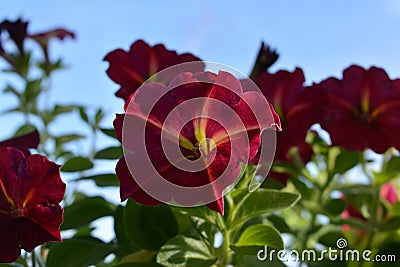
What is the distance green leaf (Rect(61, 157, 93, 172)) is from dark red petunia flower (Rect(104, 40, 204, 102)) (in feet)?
0.35

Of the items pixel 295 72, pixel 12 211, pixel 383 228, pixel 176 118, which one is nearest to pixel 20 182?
pixel 12 211

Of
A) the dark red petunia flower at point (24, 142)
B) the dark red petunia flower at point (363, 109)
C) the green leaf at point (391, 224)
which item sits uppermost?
the dark red petunia flower at point (363, 109)

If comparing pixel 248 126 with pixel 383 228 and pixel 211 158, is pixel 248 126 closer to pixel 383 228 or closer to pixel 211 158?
pixel 211 158

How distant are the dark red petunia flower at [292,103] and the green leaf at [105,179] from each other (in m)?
0.19

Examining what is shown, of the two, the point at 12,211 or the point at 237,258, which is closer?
the point at 12,211

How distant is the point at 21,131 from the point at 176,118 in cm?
49

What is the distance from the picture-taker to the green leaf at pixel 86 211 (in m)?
0.69

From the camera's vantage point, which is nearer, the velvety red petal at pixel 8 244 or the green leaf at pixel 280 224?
the velvety red petal at pixel 8 244

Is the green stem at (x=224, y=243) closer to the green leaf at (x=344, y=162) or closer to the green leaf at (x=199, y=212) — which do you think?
the green leaf at (x=199, y=212)

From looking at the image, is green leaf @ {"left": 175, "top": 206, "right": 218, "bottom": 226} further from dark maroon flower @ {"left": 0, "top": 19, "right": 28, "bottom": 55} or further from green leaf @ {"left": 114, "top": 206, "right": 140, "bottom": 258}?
dark maroon flower @ {"left": 0, "top": 19, "right": 28, "bottom": 55}

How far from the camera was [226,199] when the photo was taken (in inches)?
21.8

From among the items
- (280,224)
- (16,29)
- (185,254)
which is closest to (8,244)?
(185,254)

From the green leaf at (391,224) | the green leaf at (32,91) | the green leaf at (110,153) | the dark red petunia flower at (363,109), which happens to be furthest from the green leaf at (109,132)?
the green leaf at (32,91)

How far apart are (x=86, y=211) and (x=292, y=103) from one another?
27cm
